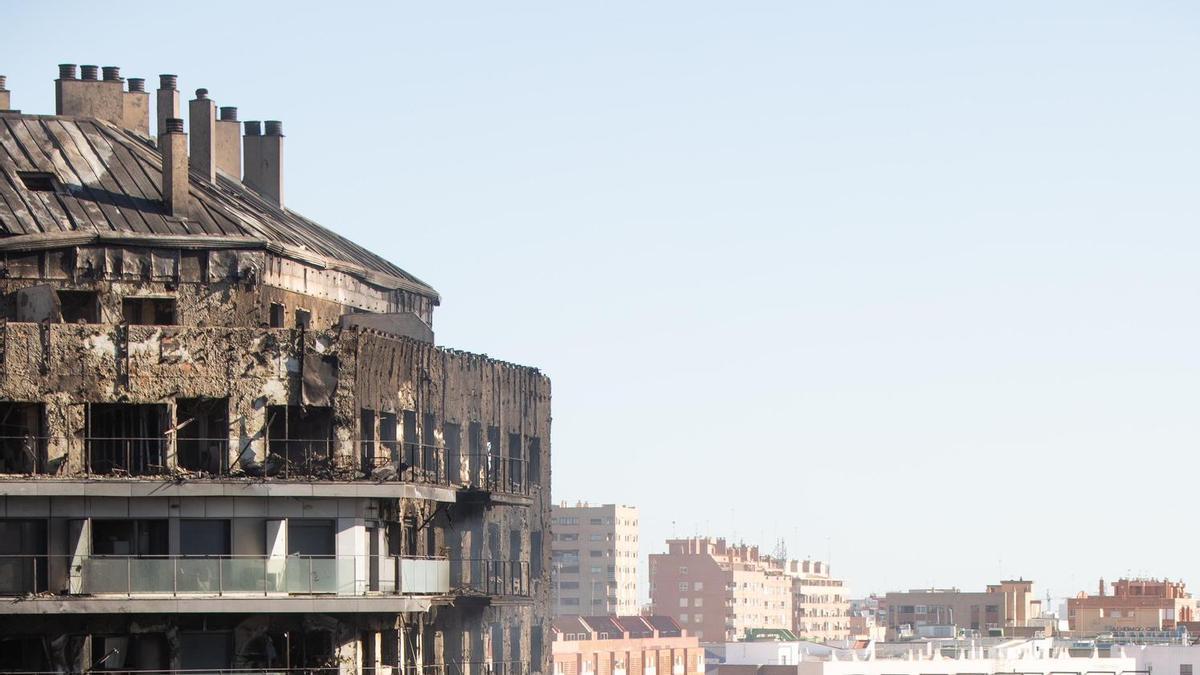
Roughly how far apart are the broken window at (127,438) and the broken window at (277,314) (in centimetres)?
709

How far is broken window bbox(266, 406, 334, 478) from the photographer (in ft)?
218

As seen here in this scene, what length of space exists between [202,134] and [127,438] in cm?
1809

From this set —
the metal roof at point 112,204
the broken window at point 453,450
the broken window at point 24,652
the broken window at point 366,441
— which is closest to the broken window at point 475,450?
the broken window at point 453,450

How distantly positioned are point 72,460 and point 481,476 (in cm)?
1830

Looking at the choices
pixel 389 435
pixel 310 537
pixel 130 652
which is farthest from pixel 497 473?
pixel 130 652

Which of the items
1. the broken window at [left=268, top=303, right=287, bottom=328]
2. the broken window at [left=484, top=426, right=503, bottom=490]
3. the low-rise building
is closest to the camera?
the broken window at [left=268, top=303, right=287, bottom=328]

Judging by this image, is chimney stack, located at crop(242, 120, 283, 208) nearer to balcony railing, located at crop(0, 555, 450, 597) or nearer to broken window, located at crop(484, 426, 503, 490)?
broken window, located at crop(484, 426, 503, 490)

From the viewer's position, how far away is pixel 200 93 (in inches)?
3132

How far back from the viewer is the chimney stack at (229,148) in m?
86.5

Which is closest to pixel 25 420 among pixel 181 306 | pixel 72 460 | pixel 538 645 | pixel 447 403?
pixel 72 460

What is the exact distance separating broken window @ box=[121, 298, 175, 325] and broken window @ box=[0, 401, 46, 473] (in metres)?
5.20

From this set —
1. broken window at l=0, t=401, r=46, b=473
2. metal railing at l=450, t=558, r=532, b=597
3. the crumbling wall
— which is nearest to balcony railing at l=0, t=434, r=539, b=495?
broken window at l=0, t=401, r=46, b=473

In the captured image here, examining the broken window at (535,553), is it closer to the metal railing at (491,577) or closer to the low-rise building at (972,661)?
the metal railing at (491,577)

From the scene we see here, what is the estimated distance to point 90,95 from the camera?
269 ft
